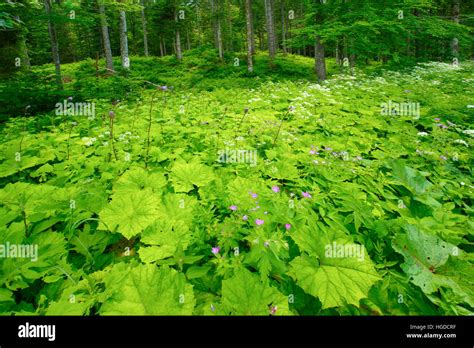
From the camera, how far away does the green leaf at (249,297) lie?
1.50 meters

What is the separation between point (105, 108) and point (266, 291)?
6561mm

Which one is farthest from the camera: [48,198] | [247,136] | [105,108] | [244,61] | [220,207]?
[244,61]

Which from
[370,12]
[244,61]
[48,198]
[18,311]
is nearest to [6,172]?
[48,198]

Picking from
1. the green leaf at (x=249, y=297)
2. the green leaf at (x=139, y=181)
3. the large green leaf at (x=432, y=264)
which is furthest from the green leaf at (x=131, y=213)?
the large green leaf at (x=432, y=264)

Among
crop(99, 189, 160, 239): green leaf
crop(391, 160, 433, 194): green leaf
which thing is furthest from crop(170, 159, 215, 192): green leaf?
crop(391, 160, 433, 194): green leaf

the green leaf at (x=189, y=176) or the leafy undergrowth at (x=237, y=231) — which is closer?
the leafy undergrowth at (x=237, y=231)

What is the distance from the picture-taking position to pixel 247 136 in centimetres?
414

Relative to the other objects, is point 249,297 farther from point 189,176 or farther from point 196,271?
point 189,176

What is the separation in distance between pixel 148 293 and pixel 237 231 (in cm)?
79

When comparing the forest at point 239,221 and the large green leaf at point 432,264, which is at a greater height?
the forest at point 239,221

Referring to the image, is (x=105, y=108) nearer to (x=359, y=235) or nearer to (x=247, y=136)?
(x=247, y=136)

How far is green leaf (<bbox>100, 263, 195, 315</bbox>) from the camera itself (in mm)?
1456

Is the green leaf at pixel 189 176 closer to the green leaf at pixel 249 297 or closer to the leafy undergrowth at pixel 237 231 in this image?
the leafy undergrowth at pixel 237 231
